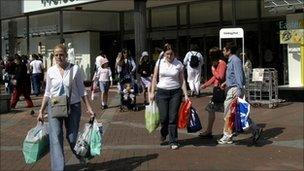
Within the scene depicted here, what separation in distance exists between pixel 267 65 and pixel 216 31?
2900mm

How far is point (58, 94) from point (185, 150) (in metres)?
2.76

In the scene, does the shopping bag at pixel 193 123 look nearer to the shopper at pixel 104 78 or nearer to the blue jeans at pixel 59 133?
the blue jeans at pixel 59 133

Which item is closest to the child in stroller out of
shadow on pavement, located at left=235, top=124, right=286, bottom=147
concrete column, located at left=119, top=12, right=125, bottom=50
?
shadow on pavement, located at left=235, top=124, right=286, bottom=147

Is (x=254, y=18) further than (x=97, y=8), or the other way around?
(x=97, y=8)

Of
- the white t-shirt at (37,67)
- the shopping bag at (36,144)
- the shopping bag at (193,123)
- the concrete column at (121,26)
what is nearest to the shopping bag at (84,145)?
the shopping bag at (36,144)

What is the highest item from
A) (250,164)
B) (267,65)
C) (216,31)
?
(216,31)

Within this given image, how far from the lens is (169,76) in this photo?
9648mm

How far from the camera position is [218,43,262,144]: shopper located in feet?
32.0

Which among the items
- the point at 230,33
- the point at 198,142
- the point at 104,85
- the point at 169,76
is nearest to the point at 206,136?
the point at 198,142

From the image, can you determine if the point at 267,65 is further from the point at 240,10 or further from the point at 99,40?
the point at 99,40

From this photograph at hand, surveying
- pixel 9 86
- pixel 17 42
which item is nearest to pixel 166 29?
pixel 9 86

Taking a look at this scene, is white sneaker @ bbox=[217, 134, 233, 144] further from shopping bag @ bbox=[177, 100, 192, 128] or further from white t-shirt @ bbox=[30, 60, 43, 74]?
white t-shirt @ bbox=[30, 60, 43, 74]

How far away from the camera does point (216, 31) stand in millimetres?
23812

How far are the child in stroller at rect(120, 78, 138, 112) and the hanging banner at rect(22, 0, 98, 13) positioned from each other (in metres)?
9.01
